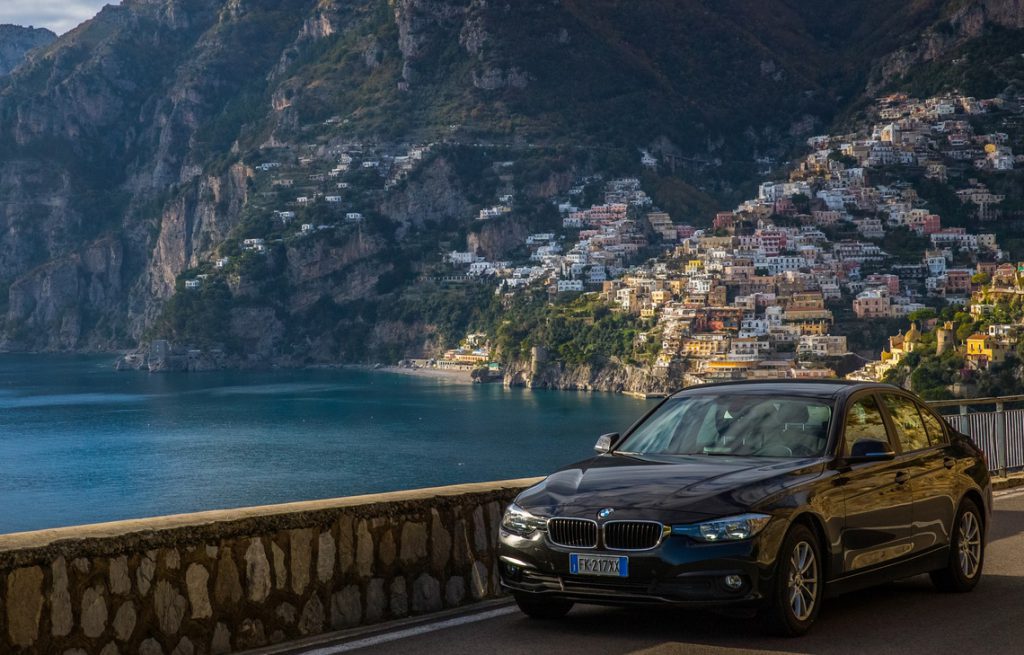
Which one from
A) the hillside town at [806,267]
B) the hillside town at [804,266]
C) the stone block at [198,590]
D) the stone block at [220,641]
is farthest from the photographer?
the hillside town at [804,266]

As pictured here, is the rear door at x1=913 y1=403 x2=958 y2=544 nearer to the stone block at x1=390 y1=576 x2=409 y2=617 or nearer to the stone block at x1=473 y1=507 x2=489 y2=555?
the stone block at x1=473 y1=507 x2=489 y2=555

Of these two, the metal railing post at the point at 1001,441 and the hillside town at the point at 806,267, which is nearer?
the metal railing post at the point at 1001,441

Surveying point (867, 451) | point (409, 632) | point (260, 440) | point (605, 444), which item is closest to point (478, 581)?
point (409, 632)

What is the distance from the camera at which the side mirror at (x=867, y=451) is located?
8273 mm

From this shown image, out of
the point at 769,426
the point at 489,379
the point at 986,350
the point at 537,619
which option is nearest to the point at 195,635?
the point at 537,619

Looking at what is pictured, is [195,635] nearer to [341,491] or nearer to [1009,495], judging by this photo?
[1009,495]

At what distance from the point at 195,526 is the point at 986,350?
103195 mm

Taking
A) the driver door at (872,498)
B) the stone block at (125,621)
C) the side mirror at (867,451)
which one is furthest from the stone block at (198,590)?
the side mirror at (867,451)

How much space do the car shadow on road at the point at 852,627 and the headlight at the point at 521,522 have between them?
23.9 inches

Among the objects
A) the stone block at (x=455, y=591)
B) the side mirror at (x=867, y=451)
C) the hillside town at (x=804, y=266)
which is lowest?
the stone block at (x=455, y=591)

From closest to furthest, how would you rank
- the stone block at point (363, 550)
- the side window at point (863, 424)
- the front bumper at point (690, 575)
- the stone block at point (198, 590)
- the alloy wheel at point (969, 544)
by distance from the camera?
the front bumper at point (690, 575) → the stone block at point (198, 590) → the stone block at point (363, 550) → the side window at point (863, 424) → the alloy wheel at point (969, 544)

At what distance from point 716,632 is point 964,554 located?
2.35 meters

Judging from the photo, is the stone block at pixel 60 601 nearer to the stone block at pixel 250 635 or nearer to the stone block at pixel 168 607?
the stone block at pixel 168 607

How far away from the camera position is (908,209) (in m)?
181
